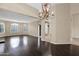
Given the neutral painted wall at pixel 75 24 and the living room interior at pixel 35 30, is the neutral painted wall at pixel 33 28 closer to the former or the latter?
the living room interior at pixel 35 30

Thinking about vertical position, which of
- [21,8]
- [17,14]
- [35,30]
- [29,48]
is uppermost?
[21,8]

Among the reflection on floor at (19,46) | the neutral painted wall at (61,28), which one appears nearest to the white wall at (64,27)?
the neutral painted wall at (61,28)

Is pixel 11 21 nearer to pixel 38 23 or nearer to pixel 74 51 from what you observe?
pixel 38 23

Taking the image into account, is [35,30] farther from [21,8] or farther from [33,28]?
[21,8]

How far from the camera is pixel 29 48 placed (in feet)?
10.2

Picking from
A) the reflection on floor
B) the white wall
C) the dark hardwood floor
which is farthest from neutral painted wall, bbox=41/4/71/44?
the reflection on floor

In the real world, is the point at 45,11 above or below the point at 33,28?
above

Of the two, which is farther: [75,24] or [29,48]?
[29,48]

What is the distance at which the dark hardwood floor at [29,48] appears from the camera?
2.90 metres

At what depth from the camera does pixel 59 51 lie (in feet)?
9.86

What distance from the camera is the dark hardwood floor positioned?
290 centimetres

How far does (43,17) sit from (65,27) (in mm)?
622

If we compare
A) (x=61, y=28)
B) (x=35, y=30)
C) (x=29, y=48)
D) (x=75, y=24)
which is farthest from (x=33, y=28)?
(x=75, y=24)

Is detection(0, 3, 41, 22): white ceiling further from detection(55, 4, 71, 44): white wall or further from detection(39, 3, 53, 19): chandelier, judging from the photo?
detection(55, 4, 71, 44): white wall
